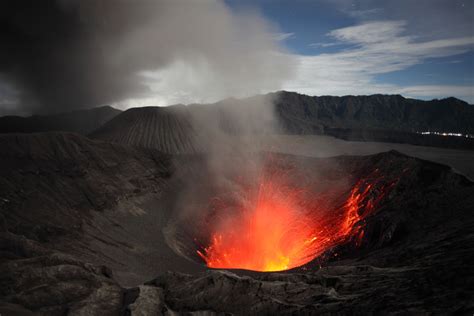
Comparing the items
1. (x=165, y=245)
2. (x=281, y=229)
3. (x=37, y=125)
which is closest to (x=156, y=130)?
(x=281, y=229)

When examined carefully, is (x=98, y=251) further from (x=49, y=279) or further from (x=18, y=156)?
(x=18, y=156)

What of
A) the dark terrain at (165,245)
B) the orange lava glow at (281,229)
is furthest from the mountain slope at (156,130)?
the orange lava glow at (281,229)

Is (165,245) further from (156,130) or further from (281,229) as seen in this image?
(156,130)

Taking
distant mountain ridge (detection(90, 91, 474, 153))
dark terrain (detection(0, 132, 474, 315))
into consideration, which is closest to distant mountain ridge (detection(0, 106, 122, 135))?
distant mountain ridge (detection(90, 91, 474, 153))

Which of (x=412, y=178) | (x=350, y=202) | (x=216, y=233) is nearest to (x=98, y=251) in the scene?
(x=216, y=233)

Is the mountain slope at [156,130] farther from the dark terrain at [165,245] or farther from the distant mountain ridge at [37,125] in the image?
the distant mountain ridge at [37,125]

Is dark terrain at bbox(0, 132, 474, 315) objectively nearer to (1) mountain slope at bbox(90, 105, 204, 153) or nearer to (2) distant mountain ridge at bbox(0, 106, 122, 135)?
(1) mountain slope at bbox(90, 105, 204, 153)
